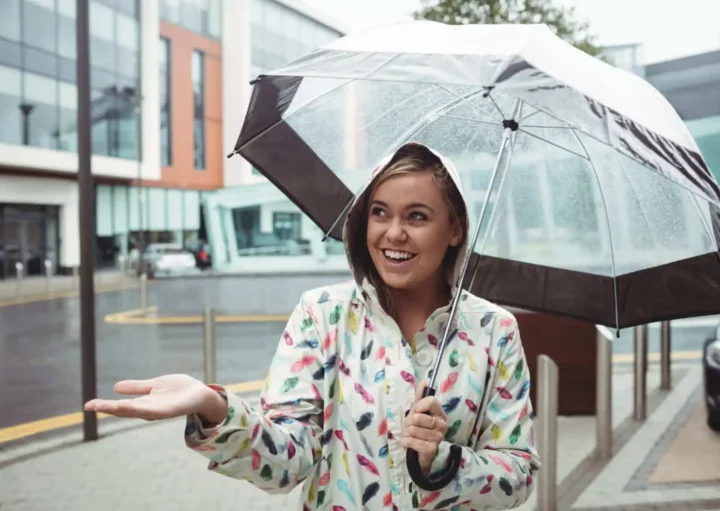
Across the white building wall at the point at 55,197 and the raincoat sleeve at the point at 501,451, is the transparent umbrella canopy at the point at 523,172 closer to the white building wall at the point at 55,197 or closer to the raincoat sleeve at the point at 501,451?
the raincoat sleeve at the point at 501,451

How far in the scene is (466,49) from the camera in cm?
176

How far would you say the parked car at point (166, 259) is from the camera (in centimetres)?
2852

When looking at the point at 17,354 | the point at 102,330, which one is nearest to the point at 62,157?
the point at 102,330

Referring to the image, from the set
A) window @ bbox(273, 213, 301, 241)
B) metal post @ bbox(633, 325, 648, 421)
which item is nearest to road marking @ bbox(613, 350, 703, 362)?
metal post @ bbox(633, 325, 648, 421)

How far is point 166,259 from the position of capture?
1136 inches

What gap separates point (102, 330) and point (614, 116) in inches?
495

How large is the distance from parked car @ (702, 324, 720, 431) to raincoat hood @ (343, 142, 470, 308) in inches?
192

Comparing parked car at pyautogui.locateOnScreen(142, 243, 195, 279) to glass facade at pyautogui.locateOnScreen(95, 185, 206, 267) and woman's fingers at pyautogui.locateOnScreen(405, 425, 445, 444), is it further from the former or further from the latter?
woman's fingers at pyautogui.locateOnScreen(405, 425, 445, 444)

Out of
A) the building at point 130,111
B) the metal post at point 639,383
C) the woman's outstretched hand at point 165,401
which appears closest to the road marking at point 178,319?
the building at point 130,111

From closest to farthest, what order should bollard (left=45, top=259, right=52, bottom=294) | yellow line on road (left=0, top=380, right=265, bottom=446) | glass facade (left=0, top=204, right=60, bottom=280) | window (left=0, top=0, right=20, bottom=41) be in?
1. yellow line on road (left=0, top=380, right=265, bottom=446)
2. window (left=0, top=0, right=20, bottom=41)
3. bollard (left=45, top=259, right=52, bottom=294)
4. glass facade (left=0, top=204, right=60, bottom=280)

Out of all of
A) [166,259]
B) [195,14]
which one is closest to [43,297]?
[166,259]

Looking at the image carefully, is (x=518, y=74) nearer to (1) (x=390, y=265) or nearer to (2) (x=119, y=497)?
(1) (x=390, y=265)

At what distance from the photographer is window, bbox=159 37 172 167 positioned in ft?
101

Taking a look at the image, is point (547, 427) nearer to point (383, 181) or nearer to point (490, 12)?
point (383, 181)
